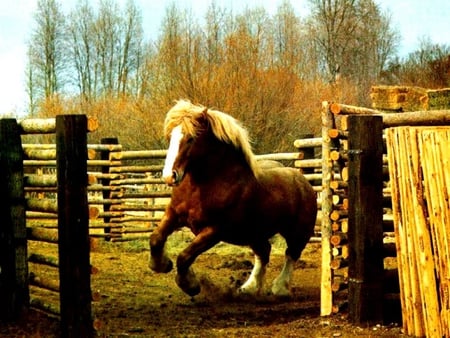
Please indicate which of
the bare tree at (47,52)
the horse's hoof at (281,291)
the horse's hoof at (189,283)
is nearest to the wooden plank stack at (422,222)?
the horse's hoof at (189,283)

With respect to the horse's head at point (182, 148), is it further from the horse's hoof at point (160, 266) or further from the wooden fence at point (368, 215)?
the wooden fence at point (368, 215)

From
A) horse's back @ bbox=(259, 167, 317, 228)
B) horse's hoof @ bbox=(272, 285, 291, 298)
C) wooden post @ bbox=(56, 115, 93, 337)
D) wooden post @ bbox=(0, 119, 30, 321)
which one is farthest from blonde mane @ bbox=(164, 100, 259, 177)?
wooden post @ bbox=(56, 115, 93, 337)

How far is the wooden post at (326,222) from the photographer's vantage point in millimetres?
7086

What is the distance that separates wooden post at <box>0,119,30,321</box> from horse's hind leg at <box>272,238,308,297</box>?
315 centimetres

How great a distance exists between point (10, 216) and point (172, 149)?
5.70 ft

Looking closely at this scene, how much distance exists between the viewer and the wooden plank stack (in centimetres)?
562

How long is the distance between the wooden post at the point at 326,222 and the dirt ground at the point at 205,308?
197mm

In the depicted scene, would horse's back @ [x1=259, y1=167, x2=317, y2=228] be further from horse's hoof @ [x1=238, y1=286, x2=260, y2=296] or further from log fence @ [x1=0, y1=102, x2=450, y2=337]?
log fence @ [x1=0, y1=102, x2=450, y2=337]

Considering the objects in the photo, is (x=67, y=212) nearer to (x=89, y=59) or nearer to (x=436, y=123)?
(x=436, y=123)

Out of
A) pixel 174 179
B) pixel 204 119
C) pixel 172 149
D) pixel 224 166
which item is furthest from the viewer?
pixel 224 166

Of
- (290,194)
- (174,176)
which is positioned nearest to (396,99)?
(290,194)

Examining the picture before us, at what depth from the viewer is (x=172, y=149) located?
7.65 m

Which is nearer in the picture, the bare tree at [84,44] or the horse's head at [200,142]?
the horse's head at [200,142]

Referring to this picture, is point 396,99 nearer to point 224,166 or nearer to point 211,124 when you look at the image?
point 224,166
